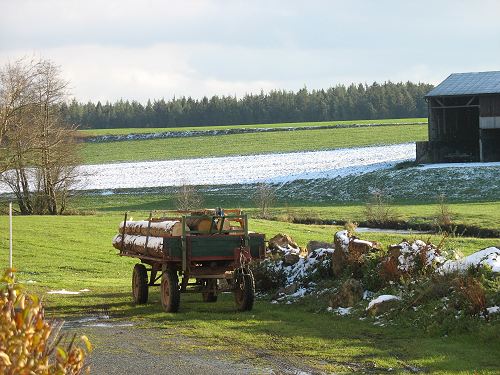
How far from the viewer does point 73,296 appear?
19.6m

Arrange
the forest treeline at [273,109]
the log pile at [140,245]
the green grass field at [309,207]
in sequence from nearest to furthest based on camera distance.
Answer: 1. the log pile at [140,245]
2. the green grass field at [309,207]
3. the forest treeline at [273,109]

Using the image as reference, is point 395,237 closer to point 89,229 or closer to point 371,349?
point 89,229

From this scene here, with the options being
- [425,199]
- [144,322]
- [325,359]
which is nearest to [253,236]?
[144,322]

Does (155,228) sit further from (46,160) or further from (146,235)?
(46,160)

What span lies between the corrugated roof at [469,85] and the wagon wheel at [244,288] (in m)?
47.2

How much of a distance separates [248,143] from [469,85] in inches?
1654

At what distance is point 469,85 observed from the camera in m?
63.5

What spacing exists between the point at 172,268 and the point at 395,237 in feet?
59.5

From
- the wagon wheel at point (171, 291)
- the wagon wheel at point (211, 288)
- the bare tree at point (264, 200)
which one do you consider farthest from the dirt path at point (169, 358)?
the bare tree at point (264, 200)

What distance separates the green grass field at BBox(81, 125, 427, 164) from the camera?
95.2 metres

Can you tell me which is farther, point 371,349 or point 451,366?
point 371,349

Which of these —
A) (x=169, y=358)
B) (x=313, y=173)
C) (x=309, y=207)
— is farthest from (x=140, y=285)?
(x=313, y=173)

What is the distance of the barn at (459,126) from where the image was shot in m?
61.2

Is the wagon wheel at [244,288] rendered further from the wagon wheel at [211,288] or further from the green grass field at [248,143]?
the green grass field at [248,143]
